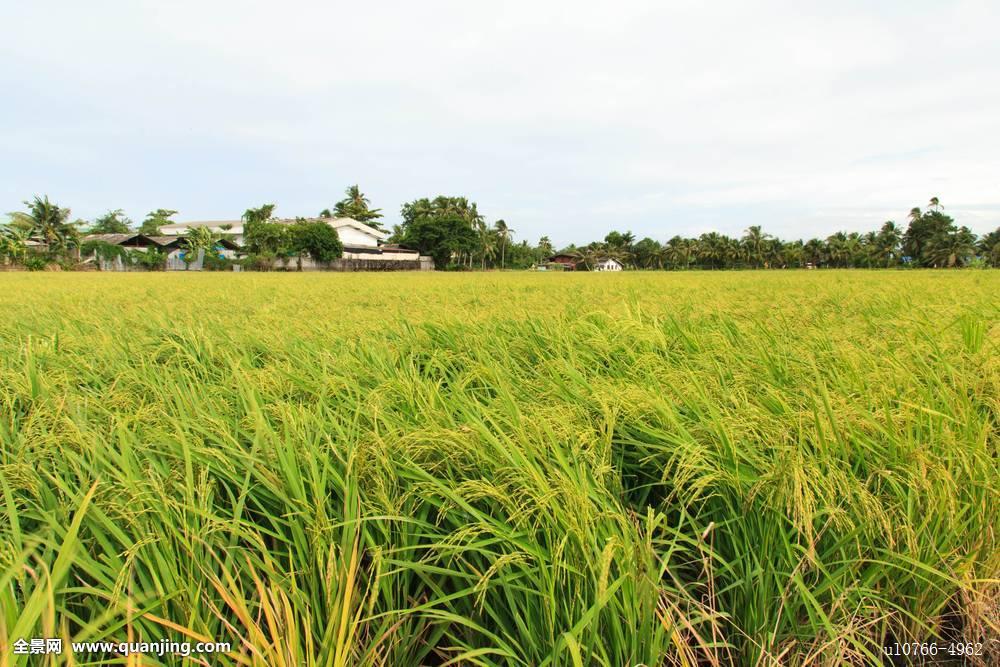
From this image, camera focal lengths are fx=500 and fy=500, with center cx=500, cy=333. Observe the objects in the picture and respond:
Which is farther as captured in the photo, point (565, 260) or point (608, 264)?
point (565, 260)

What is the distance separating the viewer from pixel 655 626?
1112 mm

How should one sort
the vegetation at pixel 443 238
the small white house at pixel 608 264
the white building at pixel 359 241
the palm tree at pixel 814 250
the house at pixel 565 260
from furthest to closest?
the house at pixel 565 260 → the small white house at pixel 608 264 → the palm tree at pixel 814 250 → the vegetation at pixel 443 238 → the white building at pixel 359 241

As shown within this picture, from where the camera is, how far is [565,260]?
81062 millimetres

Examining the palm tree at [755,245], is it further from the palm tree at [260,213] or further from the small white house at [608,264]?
the palm tree at [260,213]

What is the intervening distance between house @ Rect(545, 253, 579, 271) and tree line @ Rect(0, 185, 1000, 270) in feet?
2.53

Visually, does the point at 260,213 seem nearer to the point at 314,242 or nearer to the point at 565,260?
the point at 314,242

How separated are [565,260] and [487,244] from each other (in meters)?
27.1

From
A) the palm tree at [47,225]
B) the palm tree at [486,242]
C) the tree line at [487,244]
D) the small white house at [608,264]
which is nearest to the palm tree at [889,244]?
the tree line at [487,244]

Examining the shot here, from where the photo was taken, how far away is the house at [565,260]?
259 ft

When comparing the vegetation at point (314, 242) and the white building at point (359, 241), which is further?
the white building at point (359, 241)

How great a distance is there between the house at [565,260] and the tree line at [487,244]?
77 cm

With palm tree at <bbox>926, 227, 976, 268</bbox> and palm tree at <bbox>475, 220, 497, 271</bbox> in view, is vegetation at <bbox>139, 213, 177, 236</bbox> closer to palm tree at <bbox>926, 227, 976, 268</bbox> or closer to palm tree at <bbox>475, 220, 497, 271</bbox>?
palm tree at <bbox>475, 220, 497, 271</bbox>

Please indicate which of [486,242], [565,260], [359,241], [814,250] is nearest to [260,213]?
[359,241]

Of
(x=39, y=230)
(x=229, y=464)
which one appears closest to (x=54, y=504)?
(x=229, y=464)
